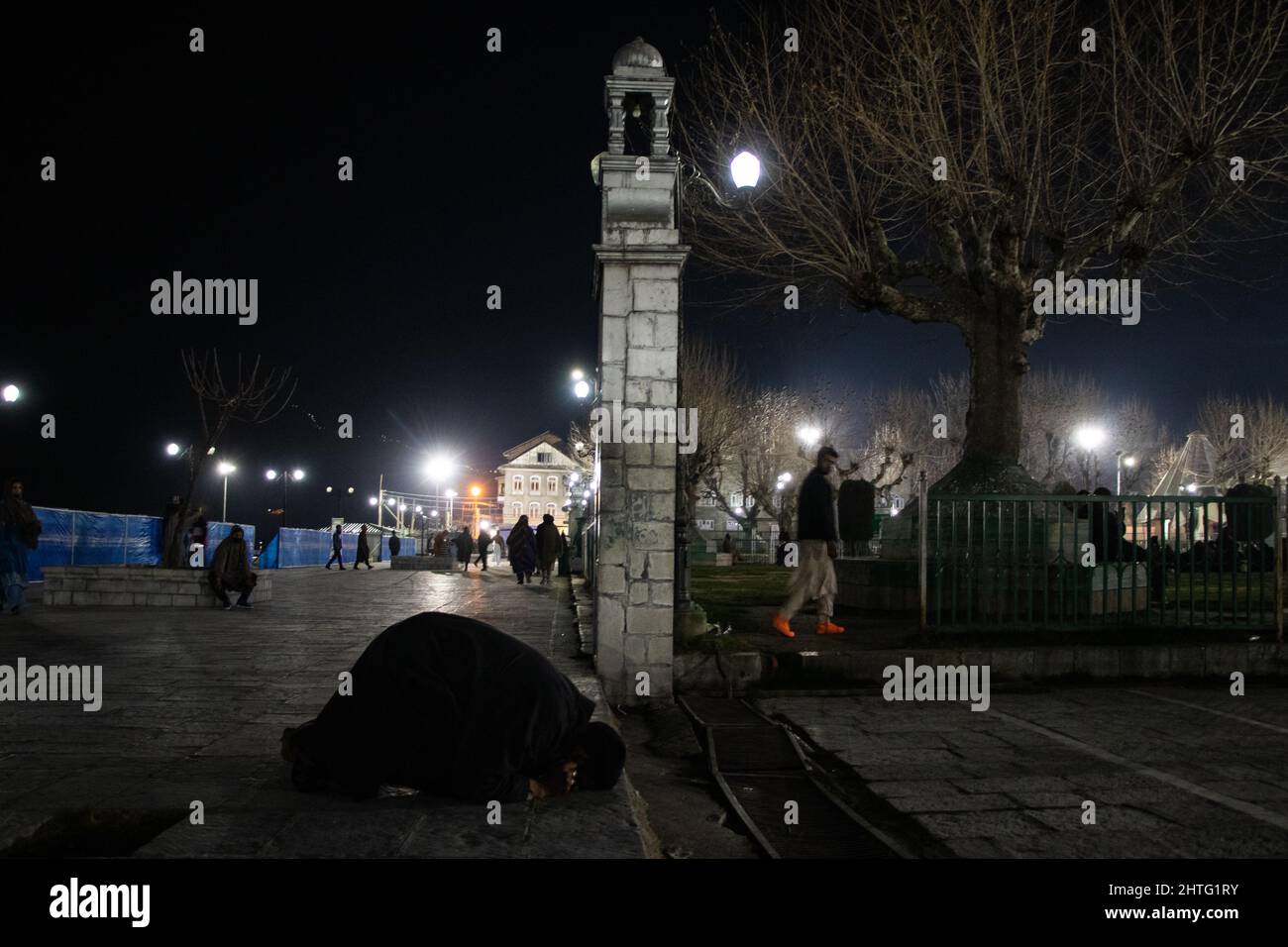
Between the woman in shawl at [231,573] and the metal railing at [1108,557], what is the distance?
30.7 feet

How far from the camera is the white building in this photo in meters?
101

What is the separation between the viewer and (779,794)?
15.6ft

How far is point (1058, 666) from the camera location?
7.90 m

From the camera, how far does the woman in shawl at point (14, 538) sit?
1095cm

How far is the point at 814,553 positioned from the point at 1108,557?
110 inches

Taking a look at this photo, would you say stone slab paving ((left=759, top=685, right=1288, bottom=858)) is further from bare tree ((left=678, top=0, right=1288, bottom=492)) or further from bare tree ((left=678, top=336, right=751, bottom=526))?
bare tree ((left=678, top=336, right=751, bottom=526))

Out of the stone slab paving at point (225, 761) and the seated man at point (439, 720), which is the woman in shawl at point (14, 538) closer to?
the stone slab paving at point (225, 761)

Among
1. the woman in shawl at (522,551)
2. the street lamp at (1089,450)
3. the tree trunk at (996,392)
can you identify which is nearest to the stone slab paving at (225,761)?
the tree trunk at (996,392)

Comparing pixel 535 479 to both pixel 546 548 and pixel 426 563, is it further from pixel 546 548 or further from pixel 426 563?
pixel 546 548

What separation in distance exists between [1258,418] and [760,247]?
45834 mm

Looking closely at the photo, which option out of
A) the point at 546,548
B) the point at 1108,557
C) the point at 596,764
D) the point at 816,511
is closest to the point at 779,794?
the point at 596,764

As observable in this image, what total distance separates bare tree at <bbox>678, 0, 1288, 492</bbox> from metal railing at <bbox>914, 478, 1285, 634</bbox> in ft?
Answer: 8.16
